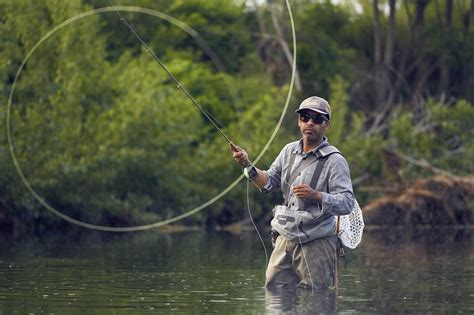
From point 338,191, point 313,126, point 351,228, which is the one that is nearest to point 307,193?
point 338,191

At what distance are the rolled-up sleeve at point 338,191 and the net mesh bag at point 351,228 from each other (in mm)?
403

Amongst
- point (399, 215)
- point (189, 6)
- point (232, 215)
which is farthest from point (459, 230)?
point (189, 6)

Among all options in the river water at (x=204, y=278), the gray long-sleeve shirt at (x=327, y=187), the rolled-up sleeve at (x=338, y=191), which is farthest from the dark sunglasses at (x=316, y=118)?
the river water at (x=204, y=278)

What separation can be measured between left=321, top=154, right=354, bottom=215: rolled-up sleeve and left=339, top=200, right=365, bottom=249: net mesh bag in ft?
1.32

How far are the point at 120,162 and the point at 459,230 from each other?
5.33 metres

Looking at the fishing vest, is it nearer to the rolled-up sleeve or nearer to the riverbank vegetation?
the rolled-up sleeve

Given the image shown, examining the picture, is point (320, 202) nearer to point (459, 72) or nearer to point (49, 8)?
point (49, 8)

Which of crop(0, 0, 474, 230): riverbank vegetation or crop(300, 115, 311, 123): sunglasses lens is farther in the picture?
crop(0, 0, 474, 230): riverbank vegetation

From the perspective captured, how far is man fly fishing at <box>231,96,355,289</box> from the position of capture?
29.7 feet

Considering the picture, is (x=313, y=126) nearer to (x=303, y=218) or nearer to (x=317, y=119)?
(x=317, y=119)

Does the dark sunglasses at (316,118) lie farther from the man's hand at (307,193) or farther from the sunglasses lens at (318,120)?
the man's hand at (307,193)

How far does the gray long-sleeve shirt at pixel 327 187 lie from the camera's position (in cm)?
888

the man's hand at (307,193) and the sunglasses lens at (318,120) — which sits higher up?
the sunglasses lens at (318,120)

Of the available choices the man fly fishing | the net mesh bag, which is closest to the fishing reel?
the man fly fishing
